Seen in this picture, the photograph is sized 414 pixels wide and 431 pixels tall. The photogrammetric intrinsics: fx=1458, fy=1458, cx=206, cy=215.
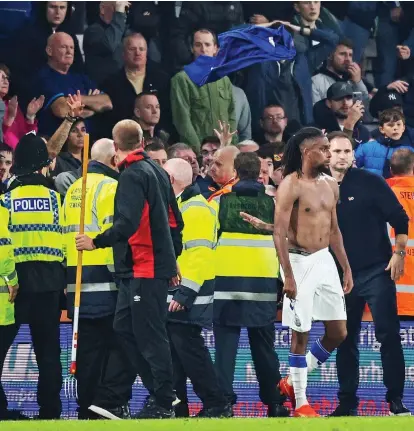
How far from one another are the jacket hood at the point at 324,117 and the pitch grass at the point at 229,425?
7.42 meters

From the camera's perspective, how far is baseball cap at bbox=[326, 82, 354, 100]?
56.3ft

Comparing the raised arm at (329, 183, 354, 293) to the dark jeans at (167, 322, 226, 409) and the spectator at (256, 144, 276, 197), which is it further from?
the spectator at (256, 144, 276, 197)

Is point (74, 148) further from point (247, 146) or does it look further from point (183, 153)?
point (247, 146)

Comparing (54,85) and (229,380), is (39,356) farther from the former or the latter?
(54,85)

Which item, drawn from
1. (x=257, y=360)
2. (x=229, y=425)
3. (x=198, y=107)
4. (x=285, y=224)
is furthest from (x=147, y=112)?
(x=229, y=425)

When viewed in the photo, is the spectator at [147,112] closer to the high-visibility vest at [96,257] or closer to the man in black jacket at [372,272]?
the man in black jacket at [372,272]

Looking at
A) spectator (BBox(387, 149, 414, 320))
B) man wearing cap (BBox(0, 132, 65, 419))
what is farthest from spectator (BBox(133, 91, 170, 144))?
man wearing cap (BBox(0, 132, 65, 419))

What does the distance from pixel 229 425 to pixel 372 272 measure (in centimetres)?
326

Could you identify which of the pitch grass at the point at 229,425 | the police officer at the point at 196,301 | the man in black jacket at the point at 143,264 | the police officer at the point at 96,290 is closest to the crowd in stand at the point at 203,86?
the police officer at the point at 196,301

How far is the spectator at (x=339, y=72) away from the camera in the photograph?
58.6 feet

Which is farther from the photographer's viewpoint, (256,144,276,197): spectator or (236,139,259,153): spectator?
(236,139,259,153): spectator

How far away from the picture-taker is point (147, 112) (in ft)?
52.2

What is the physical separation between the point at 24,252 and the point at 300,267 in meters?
2.40

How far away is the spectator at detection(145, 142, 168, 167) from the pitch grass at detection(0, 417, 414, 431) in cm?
416
